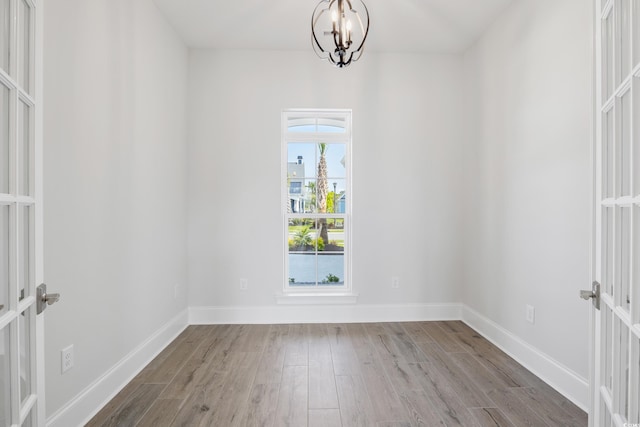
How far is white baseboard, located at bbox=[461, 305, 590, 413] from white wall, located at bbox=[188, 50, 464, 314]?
0.63 m

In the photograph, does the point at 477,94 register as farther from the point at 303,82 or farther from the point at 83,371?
the point at 83,371

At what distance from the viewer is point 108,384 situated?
7.18ft

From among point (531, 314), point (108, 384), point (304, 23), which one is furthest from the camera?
point (304, 23)

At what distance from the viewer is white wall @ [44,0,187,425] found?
178cm

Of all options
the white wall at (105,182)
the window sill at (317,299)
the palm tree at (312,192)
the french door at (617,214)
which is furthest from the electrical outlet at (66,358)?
the palm tree at (312,192)

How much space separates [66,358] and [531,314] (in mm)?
3060

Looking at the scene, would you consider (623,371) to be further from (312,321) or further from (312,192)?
(312,192)

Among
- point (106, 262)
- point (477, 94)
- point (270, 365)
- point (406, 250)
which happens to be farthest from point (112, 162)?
point (477, 94)

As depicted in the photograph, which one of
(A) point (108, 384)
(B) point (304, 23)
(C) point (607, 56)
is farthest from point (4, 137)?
(B) point (304, 23)

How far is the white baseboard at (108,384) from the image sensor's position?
1.83 m

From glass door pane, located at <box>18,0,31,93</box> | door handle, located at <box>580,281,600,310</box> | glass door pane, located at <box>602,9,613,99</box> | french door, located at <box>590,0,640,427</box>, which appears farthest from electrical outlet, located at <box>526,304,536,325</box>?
glass door pane, located at <box>18,0,31,93</box>

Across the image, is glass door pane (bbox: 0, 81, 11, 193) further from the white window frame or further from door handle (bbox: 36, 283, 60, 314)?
the white window frame

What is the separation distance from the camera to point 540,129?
100 inches

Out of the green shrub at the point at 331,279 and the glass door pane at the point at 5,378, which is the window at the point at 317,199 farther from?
the glass door pane at the point at 5,378
